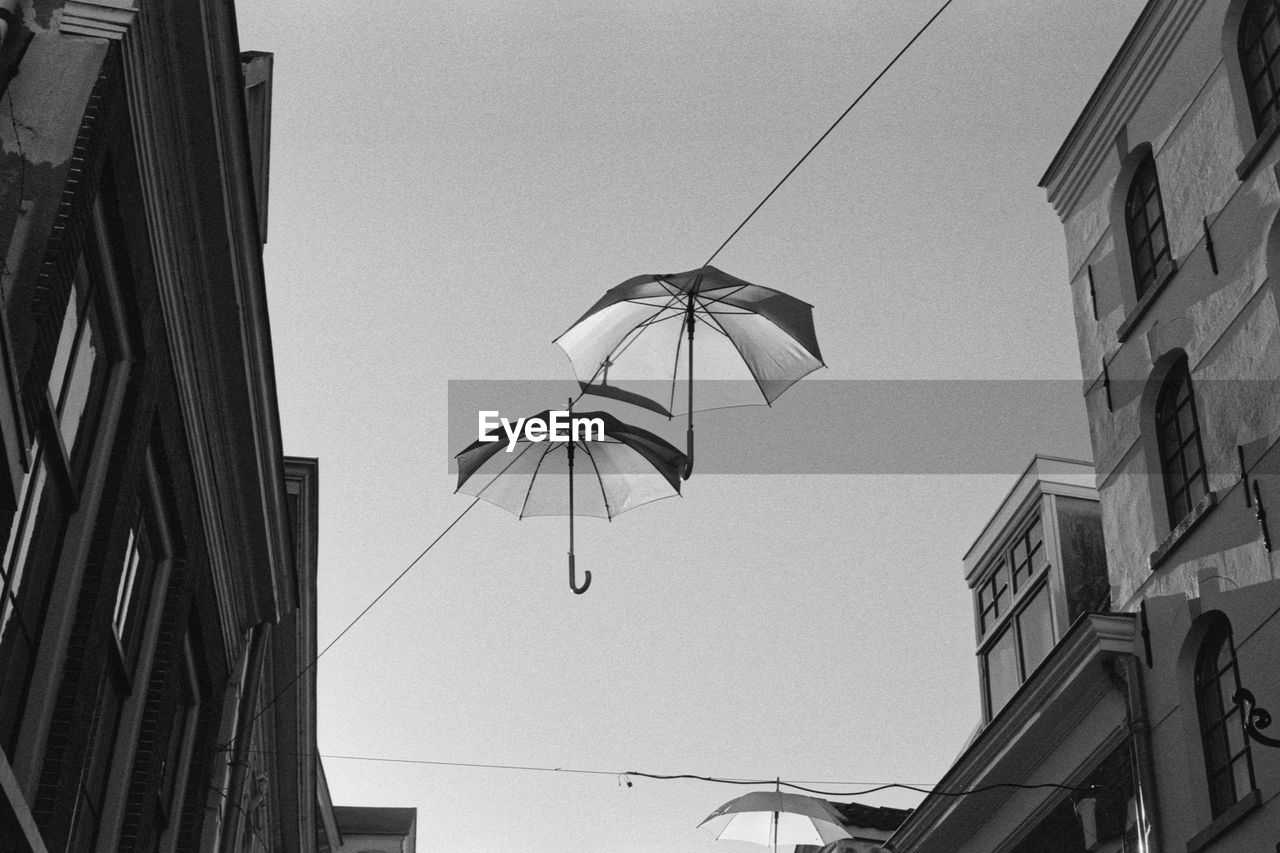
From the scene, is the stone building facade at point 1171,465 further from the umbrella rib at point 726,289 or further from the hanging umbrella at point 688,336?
the umbrella rib at point 726,289

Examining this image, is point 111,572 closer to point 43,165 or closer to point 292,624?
point 43,165

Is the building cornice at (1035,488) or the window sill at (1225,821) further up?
the building cornice at (1035,488)

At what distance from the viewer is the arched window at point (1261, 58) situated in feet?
46.1

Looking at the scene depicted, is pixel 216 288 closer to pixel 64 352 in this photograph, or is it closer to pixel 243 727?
pixel 64 352

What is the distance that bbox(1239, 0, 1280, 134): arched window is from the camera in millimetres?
14055

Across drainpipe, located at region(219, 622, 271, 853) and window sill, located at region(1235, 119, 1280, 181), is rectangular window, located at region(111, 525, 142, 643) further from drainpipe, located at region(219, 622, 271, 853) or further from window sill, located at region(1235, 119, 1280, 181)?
window sill, located at region(1235, 119, 1280, 181)

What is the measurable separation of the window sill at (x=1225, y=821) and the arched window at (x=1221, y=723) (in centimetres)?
28

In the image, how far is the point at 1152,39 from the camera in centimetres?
1655

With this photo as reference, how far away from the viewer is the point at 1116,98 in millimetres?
17406

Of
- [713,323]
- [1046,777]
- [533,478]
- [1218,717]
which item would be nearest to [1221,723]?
[1218,717]

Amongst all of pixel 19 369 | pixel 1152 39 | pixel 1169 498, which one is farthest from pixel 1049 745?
pixel 19 369

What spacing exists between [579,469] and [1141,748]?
5.92 metres

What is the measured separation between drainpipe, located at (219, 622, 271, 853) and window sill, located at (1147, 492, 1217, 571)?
31.0 feet

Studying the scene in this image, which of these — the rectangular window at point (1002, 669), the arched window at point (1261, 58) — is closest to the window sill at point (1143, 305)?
the arched window at point (1261, 58)
